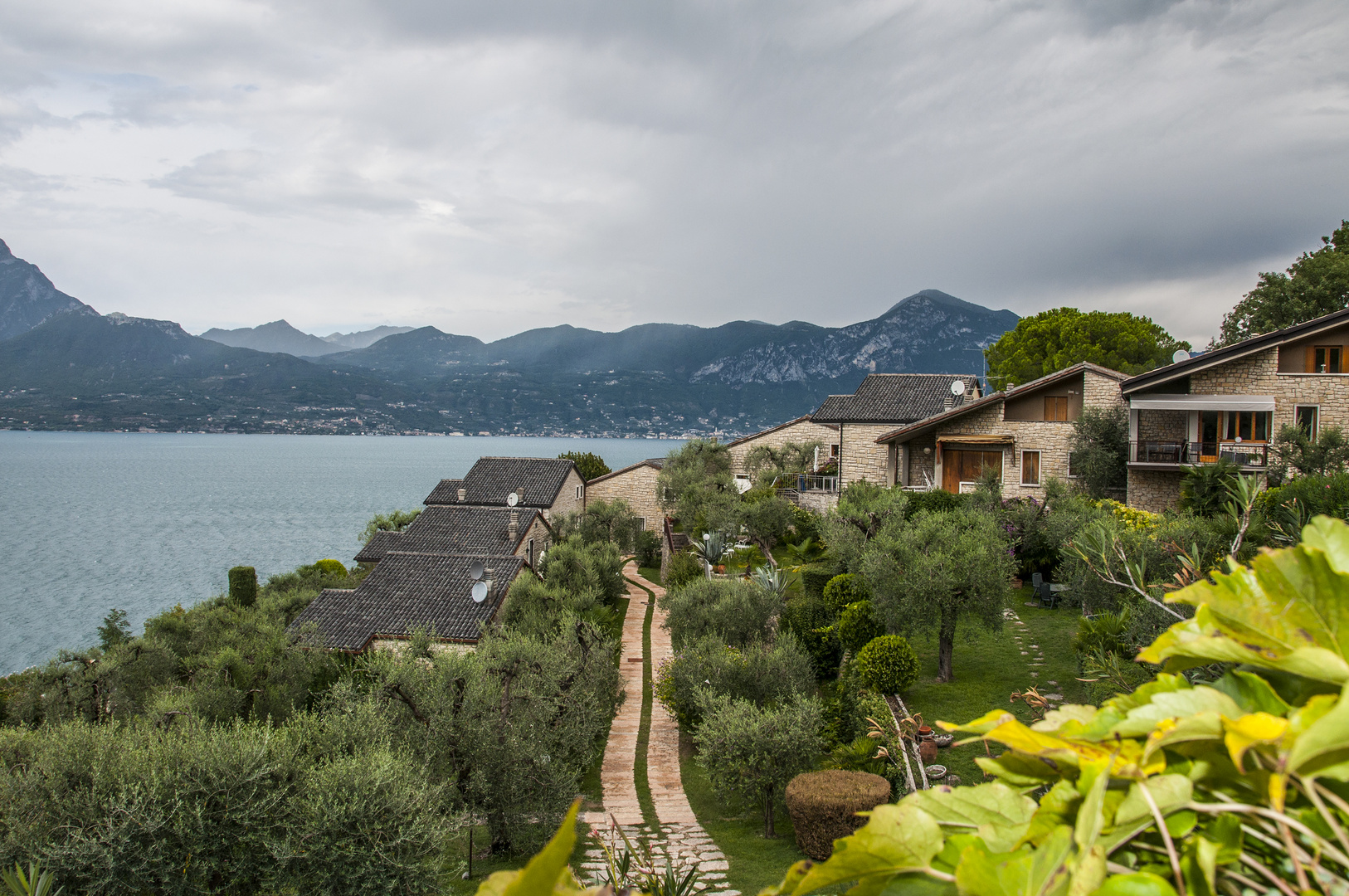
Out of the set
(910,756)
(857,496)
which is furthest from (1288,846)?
(857,496)

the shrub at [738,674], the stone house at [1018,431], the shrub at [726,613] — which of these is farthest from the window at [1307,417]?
the shrub at [738,674]

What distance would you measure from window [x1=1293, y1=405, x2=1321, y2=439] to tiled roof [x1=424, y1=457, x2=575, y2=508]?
3486 centimetres

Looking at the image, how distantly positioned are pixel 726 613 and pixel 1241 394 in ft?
62.9

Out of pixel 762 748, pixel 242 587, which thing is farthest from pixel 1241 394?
pixel 242 587

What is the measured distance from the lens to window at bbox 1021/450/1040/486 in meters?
29.0

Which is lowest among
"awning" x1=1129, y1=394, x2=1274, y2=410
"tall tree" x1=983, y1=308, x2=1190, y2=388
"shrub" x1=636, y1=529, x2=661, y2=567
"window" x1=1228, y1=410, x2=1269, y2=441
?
"shrub" x1=636, y1=529, x2=661, y2=567

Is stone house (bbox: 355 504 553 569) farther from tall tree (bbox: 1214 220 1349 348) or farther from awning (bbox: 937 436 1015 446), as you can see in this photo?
tall tree (bbox: 1214 220 1349 348)

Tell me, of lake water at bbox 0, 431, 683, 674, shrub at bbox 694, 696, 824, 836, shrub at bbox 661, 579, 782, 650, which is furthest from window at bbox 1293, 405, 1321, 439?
lake water at bbox 0, 431, 683, 674

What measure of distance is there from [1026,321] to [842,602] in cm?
3438

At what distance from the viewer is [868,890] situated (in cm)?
130

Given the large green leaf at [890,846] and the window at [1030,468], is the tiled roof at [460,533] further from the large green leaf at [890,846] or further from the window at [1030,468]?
the large green leaf at [890,846]

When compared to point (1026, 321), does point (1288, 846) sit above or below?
below

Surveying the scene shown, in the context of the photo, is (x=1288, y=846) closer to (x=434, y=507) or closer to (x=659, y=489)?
(x=434, y=507)

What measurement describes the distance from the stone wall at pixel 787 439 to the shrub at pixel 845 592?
23.4 metres
